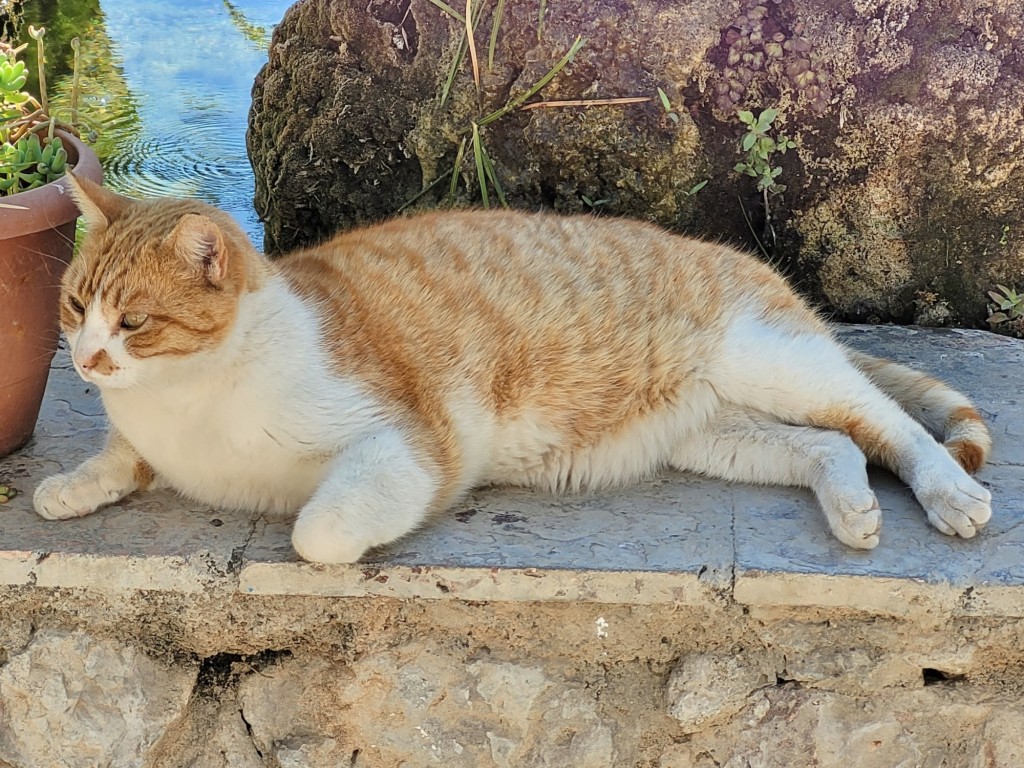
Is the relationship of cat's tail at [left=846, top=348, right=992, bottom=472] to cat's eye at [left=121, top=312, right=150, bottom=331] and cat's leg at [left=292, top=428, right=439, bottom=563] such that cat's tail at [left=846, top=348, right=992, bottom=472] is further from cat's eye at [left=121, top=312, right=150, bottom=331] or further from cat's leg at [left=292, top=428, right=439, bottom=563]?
cat's eye at [left=121, top=312, right=150, bottom=331]

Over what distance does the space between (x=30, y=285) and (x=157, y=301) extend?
45 centimetres

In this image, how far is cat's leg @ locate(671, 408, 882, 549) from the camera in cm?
214

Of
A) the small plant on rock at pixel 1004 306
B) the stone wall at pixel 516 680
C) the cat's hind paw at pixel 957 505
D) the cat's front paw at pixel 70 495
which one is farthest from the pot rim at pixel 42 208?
the small plant on rock at pixel 1004 306

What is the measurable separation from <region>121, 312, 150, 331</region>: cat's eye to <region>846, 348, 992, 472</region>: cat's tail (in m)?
1.54

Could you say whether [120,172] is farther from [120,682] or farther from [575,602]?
[575,602]

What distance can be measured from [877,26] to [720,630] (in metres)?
1.67

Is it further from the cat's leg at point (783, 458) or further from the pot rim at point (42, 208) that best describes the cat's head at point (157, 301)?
the cat's leg at point (783, 458)

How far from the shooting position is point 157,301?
1960 millimetres

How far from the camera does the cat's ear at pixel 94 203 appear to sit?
209cm

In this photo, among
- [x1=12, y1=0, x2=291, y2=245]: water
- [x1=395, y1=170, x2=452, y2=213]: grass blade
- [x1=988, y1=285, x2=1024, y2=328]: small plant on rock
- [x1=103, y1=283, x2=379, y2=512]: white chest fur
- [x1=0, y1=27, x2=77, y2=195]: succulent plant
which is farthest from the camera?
[x1=12, y1=0, x2=291, y2=245]: water

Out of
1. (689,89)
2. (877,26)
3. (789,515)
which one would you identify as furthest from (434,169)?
(789,515)

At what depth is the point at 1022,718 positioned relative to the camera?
7.02 ft

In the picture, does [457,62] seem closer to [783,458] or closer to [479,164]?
[479,164]

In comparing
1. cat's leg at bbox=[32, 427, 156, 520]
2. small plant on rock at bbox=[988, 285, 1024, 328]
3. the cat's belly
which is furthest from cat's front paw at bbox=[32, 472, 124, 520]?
small plant on rock at bbox=[988, 285, 1024, 328]
